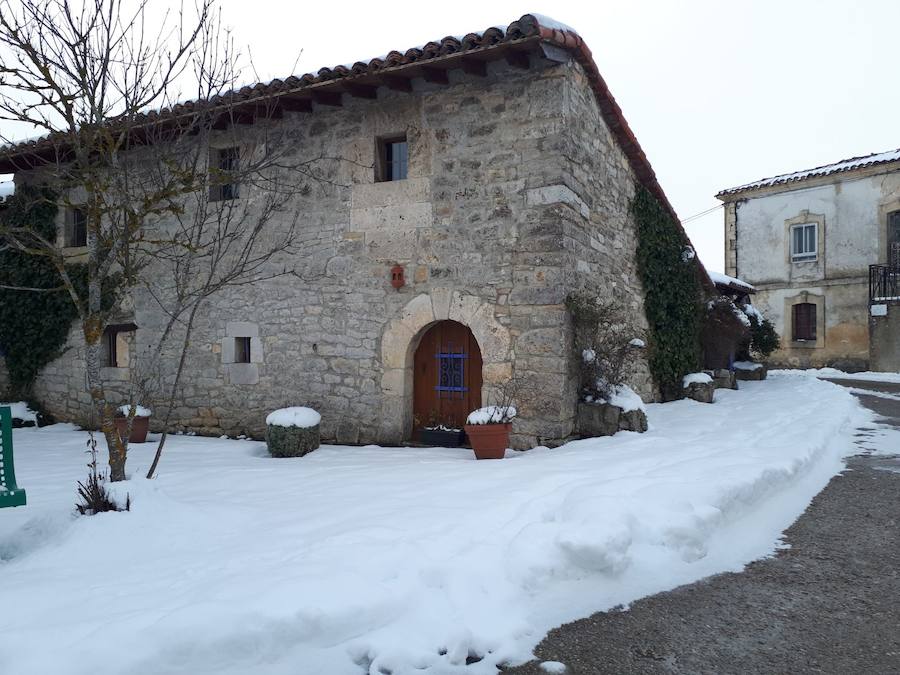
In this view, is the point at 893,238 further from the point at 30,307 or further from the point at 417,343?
the point at 30,307

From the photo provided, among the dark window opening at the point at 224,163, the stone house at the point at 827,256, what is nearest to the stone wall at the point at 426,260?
the dark window opening at the point at 224,163

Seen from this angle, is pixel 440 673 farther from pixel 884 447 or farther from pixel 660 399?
pixel 660 399

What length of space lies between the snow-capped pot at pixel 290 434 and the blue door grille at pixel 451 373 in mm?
1484

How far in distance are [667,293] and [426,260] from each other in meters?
4.85

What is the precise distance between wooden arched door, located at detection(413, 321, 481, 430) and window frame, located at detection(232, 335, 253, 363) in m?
2.32

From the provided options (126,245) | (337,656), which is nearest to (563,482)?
(337,656)

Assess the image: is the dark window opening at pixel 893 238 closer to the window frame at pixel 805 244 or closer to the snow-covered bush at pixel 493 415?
the window frame at pixel 805 244

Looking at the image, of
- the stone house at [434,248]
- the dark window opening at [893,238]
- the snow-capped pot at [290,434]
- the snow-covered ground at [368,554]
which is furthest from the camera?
the dark window opening at [893,238]

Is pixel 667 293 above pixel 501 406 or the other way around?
above

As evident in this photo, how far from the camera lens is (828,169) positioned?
1922 centimetres

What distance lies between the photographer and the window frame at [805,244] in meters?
19.6

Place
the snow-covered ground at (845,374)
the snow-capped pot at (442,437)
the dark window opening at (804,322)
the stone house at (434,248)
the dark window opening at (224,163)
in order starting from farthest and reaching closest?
the dark window opening at (804,322), the snow-covered ground at (845,374), the dark window opening at (224,163), the snow-capped pot at (442,437), the stone house at (434,248)

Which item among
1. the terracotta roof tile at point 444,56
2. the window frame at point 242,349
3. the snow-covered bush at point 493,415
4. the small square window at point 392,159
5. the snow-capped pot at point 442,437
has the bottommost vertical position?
the snow-capped pot at point 442,437

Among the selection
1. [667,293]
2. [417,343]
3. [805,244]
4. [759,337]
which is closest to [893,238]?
[805,244]
